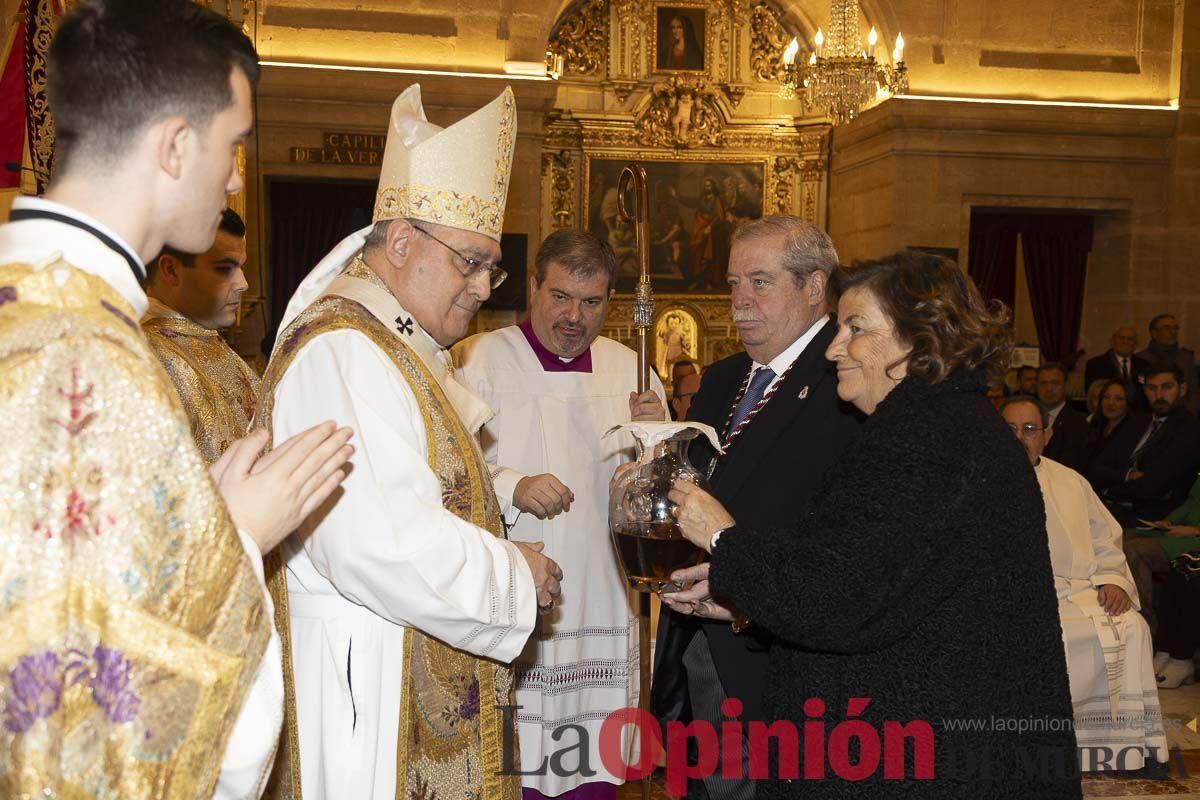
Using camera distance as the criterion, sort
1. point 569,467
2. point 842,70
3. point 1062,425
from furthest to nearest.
A: point 842,70 → point 1062,425 → point 569,467

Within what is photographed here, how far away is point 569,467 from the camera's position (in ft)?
13.9

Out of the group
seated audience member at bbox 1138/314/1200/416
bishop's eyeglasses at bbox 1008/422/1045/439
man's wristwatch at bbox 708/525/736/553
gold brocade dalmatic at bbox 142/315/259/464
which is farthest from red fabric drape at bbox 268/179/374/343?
man's wristwatch at bbox 708/525/736/553

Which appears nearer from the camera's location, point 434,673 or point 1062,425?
point 434,673

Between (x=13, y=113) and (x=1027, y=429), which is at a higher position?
(x=13, y=113)

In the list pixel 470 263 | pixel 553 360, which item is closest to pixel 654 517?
pixel 470 263

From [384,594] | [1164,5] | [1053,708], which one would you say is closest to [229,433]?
[384,594]

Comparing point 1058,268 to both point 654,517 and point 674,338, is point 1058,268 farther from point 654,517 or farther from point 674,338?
point 654,517

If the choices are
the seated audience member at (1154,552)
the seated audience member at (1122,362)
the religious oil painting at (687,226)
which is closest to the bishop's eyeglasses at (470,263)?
the seated audience member at (1154,552)

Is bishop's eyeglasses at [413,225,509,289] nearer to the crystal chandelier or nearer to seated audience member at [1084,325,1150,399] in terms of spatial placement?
the crystal chandelier

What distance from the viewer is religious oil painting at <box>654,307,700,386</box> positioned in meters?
13.4

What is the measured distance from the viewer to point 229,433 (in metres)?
3.39

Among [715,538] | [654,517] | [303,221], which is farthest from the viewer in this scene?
[303,221]

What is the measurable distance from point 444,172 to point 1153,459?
20.2ft

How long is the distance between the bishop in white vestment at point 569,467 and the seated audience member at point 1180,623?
391 cm
